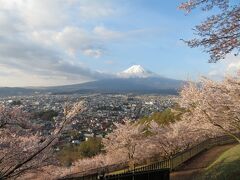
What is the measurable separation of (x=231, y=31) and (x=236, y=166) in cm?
877

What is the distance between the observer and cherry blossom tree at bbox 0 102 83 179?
10.1m

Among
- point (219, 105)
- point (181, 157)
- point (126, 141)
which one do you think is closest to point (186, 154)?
point (181, 157)

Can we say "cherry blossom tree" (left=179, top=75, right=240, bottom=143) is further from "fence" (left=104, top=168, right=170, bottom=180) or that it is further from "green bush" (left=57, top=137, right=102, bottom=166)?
"green bush" (left=57, top=137, right=102, bottom=166)

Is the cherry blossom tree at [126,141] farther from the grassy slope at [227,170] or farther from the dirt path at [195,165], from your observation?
the grassy slope at [227,170]

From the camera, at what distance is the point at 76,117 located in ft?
38.6

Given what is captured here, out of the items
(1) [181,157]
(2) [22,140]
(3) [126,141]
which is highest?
(2) [22,140]

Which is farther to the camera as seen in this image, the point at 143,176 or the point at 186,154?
the point at 186,154

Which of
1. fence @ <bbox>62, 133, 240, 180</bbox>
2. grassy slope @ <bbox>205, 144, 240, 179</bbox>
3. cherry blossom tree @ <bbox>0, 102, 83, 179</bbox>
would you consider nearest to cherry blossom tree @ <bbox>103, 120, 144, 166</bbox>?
fence @ <bbox>62, 133, 240, 180</bbox>

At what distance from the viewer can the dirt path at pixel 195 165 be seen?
20384 millimetres

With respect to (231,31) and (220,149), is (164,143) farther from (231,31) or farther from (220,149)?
(231,31)

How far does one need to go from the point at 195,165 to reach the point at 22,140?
45.7 ft

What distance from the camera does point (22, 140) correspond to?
38.8 ft

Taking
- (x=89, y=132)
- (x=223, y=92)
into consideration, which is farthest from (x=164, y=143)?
(x=89, y=132)

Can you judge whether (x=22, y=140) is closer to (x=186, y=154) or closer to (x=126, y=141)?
(x=186, y=154)
